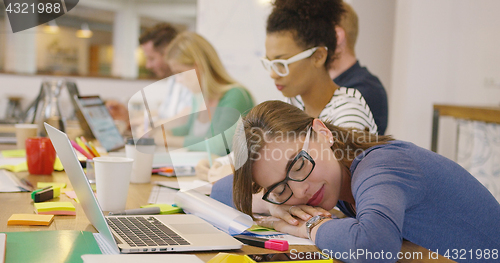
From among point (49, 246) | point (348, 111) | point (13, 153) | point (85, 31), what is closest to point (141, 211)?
point (49, 246)

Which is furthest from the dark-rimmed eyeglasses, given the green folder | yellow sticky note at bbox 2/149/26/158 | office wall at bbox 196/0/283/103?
office wall at bbox 196/0/283/103

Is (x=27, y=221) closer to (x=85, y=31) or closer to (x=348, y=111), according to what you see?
(x=348, y=111)

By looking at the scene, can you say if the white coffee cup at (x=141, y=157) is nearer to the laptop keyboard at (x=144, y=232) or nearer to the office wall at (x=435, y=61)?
the laptop keyboard at (x=144, y=232)

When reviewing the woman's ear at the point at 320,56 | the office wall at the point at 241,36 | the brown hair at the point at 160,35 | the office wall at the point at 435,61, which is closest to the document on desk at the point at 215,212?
the woman's ear at the point at 320,56

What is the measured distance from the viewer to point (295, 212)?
103 centimetres

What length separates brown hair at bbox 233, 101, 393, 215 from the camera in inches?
40.3

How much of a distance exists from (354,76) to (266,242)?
165 centimetres

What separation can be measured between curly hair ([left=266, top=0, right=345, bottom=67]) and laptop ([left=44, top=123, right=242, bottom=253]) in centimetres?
100

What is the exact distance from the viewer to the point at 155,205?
3.82ft

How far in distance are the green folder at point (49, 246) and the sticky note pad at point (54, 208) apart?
0.16 m

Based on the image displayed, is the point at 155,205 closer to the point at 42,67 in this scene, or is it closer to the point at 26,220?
the point at 26,220

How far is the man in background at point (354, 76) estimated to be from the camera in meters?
2.09

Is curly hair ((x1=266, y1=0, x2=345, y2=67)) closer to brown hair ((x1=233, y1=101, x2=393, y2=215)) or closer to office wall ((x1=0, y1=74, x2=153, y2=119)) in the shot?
brown hair ((x1=233, y1=101, x2=393, y2=215))

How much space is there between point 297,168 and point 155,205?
402 millimetres
